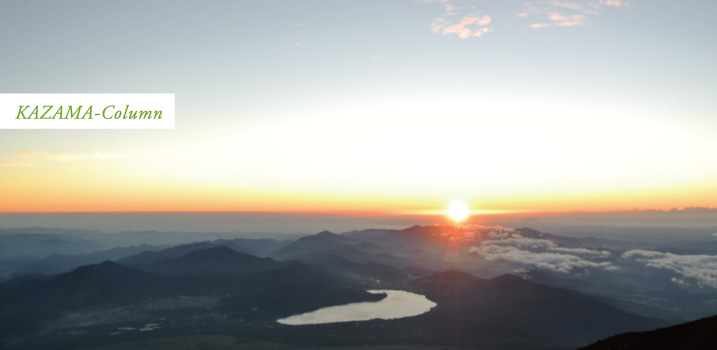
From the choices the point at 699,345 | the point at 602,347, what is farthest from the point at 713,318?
the point at 602,347

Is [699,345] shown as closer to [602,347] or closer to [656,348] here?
[656,348]

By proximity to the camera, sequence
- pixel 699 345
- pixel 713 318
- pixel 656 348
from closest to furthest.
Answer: pixel 699 345
pixel 656 348
pixel 713 318

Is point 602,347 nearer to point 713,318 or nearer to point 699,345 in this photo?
point 699,345

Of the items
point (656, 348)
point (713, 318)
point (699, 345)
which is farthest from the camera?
point (713, 318)

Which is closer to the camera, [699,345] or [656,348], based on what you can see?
[699,345]

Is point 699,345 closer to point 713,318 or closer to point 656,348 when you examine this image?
point 656,348

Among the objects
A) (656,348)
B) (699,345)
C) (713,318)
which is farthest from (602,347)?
(713,318)
